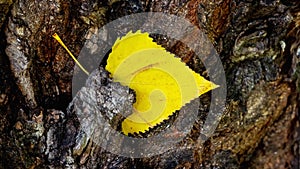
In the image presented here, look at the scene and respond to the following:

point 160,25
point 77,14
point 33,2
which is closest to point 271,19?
point 160,25

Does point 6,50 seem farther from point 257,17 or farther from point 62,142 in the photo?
point 257,17

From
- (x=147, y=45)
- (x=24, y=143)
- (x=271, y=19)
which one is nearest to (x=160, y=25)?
(x=147, y=45)

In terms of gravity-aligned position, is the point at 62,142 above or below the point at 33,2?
below

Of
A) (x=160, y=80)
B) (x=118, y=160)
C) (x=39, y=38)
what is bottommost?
(x=118, y=160)

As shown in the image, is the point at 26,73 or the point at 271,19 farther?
the point at 271,19
